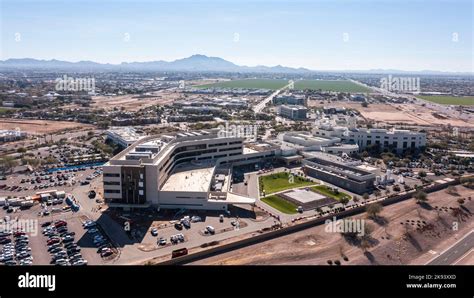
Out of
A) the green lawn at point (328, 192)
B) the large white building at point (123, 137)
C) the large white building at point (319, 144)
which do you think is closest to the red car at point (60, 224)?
the large white building at point (123, 137)

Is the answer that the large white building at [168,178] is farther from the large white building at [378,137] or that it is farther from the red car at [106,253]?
the large white building at [378,137]

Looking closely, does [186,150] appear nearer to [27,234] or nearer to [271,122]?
[27,234]

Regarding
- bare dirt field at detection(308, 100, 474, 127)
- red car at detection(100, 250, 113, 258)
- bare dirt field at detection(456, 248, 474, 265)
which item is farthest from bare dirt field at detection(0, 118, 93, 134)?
bare dirt field at detection(308, 100, 474, 127)

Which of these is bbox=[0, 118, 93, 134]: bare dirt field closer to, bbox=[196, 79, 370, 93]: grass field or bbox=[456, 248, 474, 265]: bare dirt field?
bbox=[456, 248, 474, 265]: bare dirt field

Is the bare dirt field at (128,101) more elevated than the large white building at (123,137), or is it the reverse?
the bare dirt field at (128,101)

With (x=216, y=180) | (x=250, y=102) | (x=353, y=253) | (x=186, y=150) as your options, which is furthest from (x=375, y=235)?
(x=250, y=102)

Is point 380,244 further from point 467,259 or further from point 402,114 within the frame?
point 402,114
